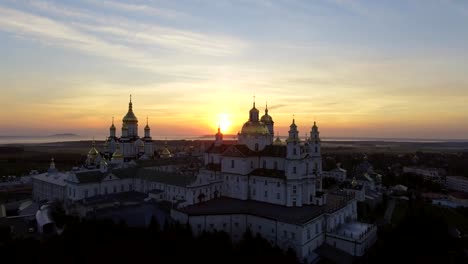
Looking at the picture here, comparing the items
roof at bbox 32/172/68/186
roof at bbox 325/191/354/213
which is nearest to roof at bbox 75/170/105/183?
roof at bbox 32/172/68/186

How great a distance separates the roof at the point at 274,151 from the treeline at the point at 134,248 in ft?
32.6

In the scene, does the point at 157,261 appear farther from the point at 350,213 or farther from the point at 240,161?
the point at 350,213

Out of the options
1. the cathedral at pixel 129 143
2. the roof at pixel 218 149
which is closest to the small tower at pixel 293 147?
the roof at pixel 218 149

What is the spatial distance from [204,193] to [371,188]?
2609 cm

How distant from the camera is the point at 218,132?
40094 mm

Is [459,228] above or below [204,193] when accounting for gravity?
below

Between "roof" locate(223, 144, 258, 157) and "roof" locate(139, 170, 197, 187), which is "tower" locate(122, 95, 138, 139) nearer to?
"roof" locate(139, 170, 197, 187)

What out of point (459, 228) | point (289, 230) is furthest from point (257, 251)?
point (459, 228)

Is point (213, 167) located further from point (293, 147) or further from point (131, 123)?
point (131, 123)

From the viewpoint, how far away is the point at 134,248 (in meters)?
21.4

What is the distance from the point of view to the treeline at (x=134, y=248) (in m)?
20.2

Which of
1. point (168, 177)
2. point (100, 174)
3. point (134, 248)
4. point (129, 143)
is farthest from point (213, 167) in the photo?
point (129, 143)

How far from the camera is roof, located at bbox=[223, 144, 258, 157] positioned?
3312cm

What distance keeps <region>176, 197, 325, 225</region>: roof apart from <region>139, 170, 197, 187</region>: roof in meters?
3.04
